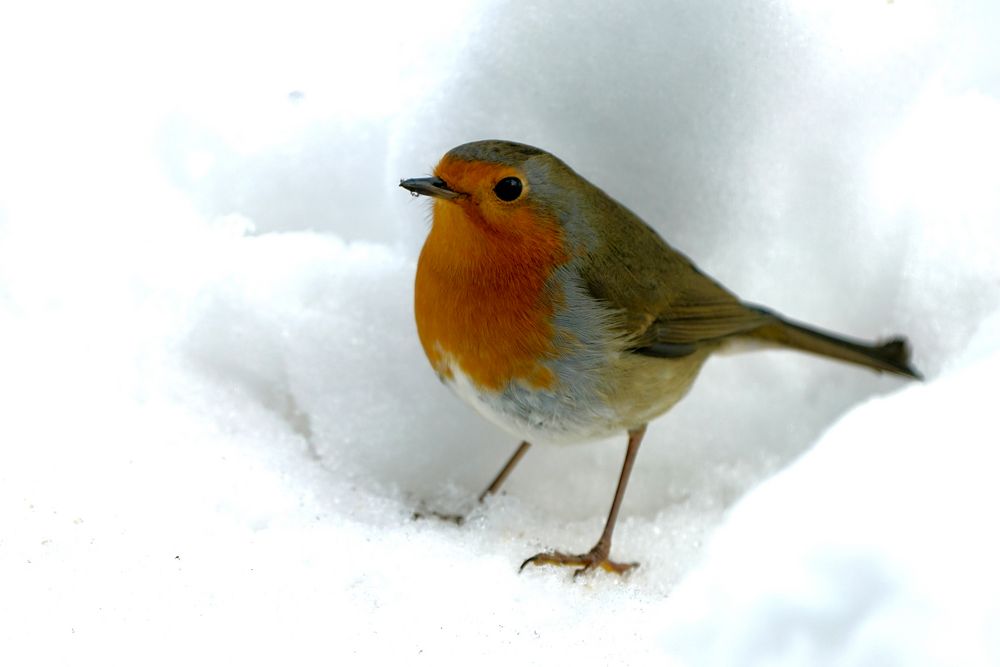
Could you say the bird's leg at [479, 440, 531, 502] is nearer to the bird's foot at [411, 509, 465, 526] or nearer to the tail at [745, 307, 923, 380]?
the bird's foot at [411, 509, 465, 526]

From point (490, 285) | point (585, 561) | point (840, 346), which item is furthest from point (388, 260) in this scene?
point (840, 346)

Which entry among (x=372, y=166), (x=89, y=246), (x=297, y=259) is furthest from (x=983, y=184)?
(x=89, y=246)

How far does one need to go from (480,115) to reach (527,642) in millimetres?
1512

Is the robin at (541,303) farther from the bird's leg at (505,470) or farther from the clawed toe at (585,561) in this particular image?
the bird's leg at (505,470)

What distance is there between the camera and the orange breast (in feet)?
7.98

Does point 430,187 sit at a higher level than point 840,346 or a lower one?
lower

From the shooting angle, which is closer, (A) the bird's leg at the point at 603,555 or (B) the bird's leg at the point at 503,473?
(A) the bird's leg at the point at 603,555

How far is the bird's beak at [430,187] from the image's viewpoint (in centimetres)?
235

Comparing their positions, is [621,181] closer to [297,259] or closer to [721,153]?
[721,153]

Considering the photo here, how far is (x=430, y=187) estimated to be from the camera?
7.78 ft

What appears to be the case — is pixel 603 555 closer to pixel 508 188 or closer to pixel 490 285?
pixel 490 285

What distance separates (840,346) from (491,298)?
119 cm

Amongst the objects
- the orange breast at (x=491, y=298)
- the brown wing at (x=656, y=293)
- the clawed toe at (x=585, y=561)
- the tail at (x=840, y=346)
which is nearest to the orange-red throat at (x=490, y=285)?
the orange breast at (x=491, y=298)

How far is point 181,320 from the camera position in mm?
2848
